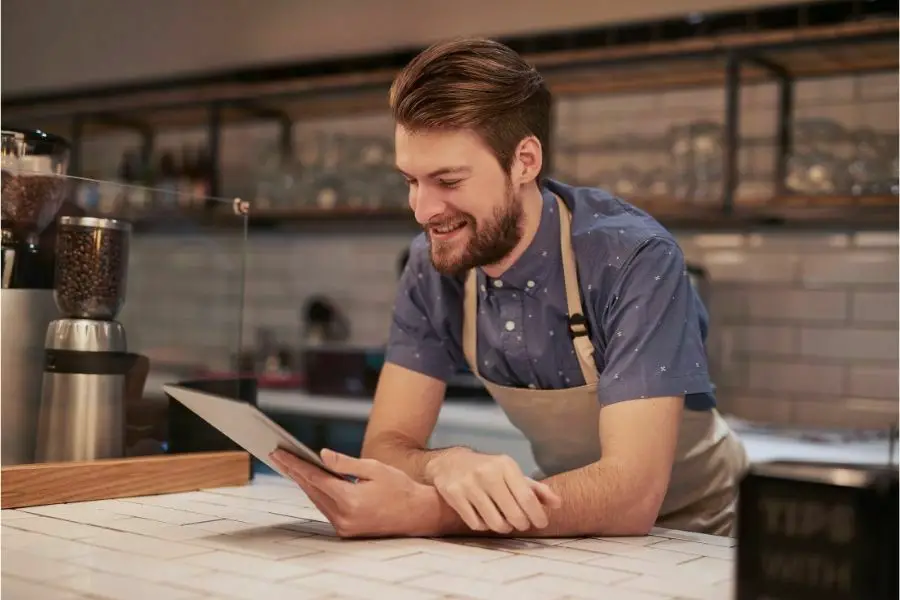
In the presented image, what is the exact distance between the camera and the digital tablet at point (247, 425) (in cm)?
130

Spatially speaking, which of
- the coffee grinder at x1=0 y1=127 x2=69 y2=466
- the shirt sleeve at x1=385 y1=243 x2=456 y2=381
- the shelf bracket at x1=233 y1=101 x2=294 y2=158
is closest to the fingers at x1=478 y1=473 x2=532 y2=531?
the shirt sleeve at x1=385 y1=243 x2=456 y2=381

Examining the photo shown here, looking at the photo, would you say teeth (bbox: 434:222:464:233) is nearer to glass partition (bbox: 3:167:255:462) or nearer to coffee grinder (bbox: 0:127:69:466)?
glass partition (bbox: 3:167:255:462)

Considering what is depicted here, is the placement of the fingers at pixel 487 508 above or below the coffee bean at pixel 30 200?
below

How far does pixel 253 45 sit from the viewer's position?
488 centimetres

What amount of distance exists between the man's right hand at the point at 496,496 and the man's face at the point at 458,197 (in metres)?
0.43

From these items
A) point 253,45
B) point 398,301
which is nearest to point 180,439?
point 398,301

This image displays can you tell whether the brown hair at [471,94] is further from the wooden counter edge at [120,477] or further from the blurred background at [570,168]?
the wooden counter edge at [120,477]

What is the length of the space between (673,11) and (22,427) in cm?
268

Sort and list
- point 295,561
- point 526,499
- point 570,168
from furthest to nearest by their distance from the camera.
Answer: point 570,168
point 526,499
point 295,561

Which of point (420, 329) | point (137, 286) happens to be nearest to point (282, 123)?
point (137, 286)

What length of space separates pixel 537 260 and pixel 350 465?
57cm

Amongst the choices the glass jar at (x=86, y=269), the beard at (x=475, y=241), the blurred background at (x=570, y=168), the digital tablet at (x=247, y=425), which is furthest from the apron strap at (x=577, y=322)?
the glass jar at (x=86, y=269)

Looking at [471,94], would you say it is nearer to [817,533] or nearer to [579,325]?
[579,325]

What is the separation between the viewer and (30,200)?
1.79m
